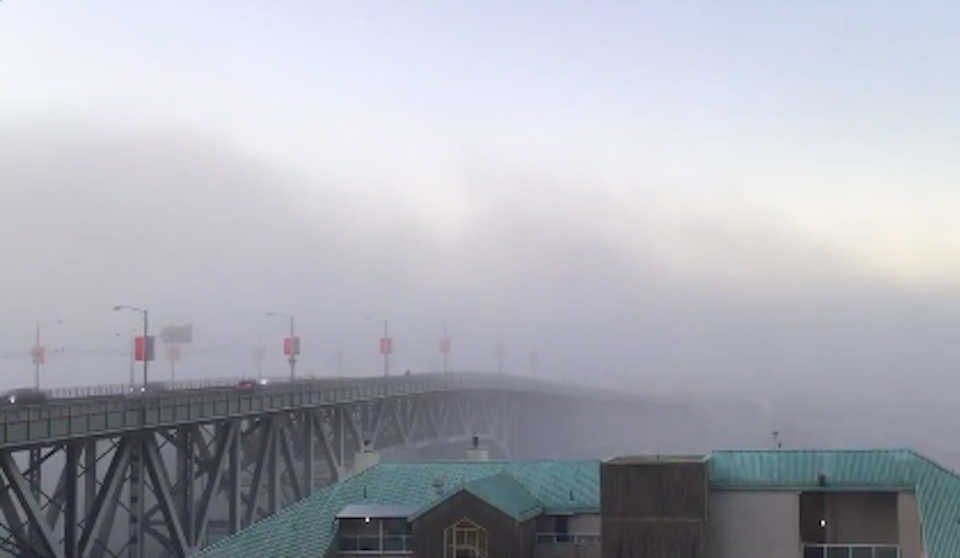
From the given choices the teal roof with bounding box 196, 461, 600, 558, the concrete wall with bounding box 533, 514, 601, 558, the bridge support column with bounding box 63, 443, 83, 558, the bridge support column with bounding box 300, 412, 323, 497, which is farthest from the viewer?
the bridge support column with bounding box 300, 412, 323, 497

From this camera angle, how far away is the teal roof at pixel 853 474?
4931 cm

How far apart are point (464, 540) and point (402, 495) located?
5.51m

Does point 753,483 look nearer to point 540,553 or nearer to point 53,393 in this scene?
point 540,553

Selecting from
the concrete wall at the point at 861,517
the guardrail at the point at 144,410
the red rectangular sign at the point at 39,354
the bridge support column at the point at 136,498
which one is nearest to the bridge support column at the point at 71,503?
the guardrail at the point at 144,410

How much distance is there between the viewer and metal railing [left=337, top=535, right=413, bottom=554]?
53.0 metres

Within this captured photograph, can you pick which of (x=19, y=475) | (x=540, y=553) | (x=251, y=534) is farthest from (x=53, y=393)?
(x=540, y=553)

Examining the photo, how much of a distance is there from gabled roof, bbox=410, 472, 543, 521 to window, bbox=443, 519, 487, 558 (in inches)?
A: 45.6

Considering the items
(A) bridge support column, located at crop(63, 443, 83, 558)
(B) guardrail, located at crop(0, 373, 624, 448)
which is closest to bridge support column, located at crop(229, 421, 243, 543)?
(B) guardrail, located at crop(0, 373, 624, 448)

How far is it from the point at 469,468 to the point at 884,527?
18613 millimetres

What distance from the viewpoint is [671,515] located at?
49469mm

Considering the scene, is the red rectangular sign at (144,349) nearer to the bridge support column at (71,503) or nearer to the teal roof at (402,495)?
the bridge support column at (71,503)

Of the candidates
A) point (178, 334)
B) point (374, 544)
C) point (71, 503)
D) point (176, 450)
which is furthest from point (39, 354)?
point (374, 544)

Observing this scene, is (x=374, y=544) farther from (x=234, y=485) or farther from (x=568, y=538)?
(x=234, y=485)

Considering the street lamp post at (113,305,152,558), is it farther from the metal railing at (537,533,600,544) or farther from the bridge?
the metal railing at (537,533,600,544)
